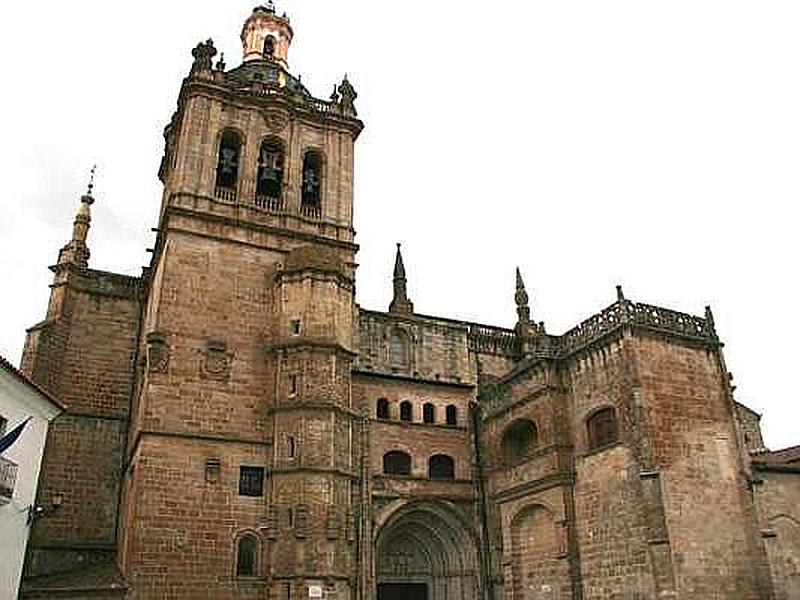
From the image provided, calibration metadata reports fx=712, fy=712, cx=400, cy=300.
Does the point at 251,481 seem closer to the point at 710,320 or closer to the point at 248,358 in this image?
the point at 248,358

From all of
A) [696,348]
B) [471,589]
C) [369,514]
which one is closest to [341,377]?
[369,514]

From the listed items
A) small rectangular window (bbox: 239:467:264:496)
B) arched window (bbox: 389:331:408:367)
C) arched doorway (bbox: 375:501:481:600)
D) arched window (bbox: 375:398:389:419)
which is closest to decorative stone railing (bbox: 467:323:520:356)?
arched window (bbox: 389:331:408:367)

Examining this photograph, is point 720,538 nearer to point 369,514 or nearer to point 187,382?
point 369,514

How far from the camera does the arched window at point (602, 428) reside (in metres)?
21.7

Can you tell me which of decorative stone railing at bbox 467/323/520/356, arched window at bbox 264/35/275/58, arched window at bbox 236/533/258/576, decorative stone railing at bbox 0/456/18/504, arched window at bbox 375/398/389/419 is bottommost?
arched window at bbox 236/533/258/576

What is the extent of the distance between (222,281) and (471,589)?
47.6ft

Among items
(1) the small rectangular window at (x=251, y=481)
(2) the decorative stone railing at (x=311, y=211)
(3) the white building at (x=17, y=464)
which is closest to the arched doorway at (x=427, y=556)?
(1) the small rectangular window at (x=251, y=481)

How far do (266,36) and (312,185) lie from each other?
11248 mm

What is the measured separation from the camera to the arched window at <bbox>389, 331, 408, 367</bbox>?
29234 mm

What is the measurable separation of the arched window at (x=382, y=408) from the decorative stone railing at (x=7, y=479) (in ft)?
42.3

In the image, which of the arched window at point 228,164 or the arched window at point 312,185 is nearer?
the arched window at point 228,164

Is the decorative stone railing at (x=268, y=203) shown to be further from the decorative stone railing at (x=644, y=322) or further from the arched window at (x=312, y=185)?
the decorative stone railing at (x=644, y=322)

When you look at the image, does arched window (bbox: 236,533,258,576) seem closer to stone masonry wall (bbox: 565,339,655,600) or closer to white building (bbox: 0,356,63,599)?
white building (bbox: 0,356,63,599)

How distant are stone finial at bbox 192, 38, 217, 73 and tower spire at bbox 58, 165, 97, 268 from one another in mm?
7880
